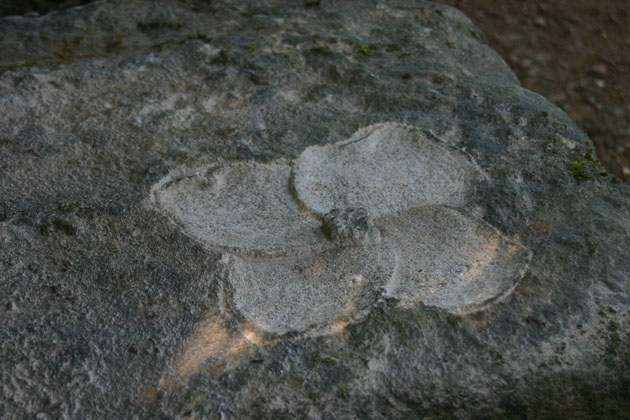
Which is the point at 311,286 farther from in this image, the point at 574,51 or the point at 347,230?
the point at 574,51

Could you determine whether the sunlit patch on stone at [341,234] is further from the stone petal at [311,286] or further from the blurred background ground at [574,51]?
the blurred background ground at [574,51]

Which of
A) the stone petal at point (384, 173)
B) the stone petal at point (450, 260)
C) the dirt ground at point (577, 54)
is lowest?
the dirt ground at point (577, 54)

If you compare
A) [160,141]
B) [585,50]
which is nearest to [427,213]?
[160,141]

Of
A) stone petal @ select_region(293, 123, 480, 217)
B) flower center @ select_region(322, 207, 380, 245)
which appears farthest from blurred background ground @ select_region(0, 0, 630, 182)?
flower center @ select_region(322, 207, 380, 245)

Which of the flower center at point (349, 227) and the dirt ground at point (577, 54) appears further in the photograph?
the dirt ground at point (577, 54)

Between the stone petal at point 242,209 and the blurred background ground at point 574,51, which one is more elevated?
the stone petal at point 242,209

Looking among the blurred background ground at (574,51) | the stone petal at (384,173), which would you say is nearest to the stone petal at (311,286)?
the stone petal at (384,173)

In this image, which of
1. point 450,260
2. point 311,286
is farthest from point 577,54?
point 311,286

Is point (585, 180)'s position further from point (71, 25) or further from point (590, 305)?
point (71, 25)
